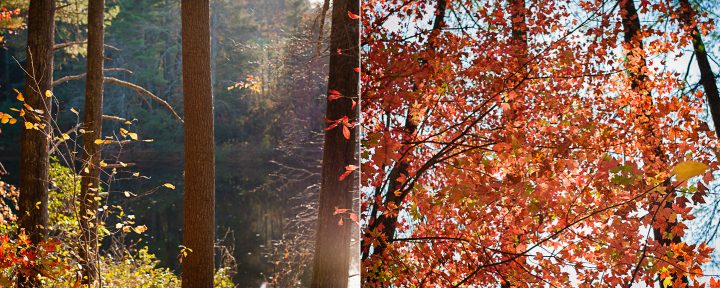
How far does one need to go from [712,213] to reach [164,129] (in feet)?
8.73

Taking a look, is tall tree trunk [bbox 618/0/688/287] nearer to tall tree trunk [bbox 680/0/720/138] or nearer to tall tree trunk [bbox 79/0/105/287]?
tall tree trunk [bbox 680/0/720/138]

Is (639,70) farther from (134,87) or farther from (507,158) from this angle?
(134,87)

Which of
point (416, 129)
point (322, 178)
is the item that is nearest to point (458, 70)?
point (416, 129)

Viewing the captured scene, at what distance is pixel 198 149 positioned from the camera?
2885 mm

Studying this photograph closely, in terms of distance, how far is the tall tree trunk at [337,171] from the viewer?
1943mm

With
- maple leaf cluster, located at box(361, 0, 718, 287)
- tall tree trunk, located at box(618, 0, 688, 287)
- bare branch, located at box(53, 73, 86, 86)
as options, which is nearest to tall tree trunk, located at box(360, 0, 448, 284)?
maple leaf cluster, located at box(361, 0, 718, 287)

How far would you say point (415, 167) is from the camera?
2854mm

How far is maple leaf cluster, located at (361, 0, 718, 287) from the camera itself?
2400 millimetres

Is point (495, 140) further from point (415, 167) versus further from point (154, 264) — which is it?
point (154, 264)

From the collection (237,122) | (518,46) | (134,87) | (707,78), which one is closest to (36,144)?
(134,87)

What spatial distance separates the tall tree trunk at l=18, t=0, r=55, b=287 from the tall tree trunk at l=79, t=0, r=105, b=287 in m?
0.38

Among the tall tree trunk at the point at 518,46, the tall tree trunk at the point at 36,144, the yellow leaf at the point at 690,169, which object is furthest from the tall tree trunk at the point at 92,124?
the yellow leaf at the point at 690,169

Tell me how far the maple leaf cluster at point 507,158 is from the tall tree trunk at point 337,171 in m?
0.13

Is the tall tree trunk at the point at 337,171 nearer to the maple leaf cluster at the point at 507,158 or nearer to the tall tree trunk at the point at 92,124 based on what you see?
the maple leaf cluster at the point at 507,158
